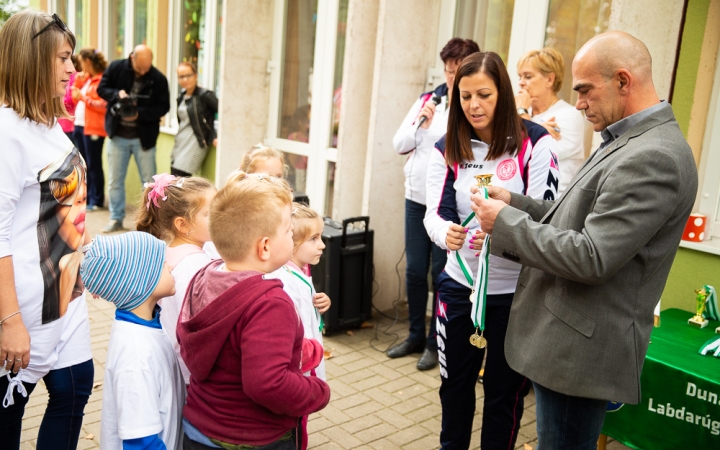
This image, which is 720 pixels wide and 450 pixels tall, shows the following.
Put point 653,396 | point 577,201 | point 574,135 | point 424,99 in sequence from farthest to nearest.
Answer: point 424,99
point 574,135
point 653,396
point 577,201

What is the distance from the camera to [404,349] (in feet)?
17.1

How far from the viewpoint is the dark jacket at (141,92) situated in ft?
27.3

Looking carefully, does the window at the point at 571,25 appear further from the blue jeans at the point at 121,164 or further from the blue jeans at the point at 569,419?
the blue jeans at the point at 121,164

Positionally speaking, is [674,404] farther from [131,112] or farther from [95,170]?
[95,170]

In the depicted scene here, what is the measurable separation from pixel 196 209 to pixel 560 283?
148 centimetres

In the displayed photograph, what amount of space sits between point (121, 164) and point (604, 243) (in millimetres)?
7571

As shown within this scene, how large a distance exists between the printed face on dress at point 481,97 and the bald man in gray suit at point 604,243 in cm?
75

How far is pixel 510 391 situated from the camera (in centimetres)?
305

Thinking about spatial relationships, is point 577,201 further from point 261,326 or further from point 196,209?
point 196,209

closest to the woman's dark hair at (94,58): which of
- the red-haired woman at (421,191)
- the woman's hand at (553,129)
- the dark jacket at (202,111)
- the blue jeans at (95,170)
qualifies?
the blue jeans at (95,170)

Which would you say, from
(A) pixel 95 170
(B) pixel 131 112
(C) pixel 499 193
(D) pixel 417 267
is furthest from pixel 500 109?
(A) pixel 95 170

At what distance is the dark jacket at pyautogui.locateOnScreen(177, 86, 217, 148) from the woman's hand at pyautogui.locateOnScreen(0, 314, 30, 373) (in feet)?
19.4

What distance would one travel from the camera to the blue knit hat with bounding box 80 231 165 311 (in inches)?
83.8

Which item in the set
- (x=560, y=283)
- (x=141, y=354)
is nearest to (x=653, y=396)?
(x=560, y=283)
